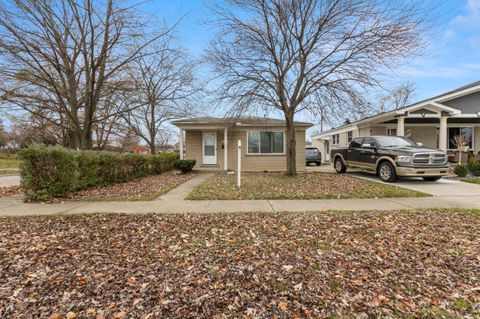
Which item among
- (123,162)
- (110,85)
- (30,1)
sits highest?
(30,1)

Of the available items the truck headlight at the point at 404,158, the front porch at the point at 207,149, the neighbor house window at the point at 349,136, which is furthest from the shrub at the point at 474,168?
the front porch at the point at 207,149

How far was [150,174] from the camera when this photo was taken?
12.5 meters

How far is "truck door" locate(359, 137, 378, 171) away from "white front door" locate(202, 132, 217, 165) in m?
8.19

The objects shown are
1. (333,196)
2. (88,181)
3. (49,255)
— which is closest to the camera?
(49,255)

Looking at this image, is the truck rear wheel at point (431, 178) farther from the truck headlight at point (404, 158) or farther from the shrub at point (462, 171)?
the shrub at point (462, 171)

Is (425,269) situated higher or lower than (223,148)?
lower

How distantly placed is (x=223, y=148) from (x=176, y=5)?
7.94 m

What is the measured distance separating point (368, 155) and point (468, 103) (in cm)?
988

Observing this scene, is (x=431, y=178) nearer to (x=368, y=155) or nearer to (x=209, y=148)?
(x=368, y=155)

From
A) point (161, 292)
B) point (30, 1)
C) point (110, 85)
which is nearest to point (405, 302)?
point (161, 292)

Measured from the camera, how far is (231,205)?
19.1ft

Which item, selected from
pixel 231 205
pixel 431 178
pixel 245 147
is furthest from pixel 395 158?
pixel 245 147

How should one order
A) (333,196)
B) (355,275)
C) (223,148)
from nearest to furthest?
(355,275) < (333,196) < (223,148)

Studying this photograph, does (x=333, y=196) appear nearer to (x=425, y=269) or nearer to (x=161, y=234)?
(x=425, y=269)
